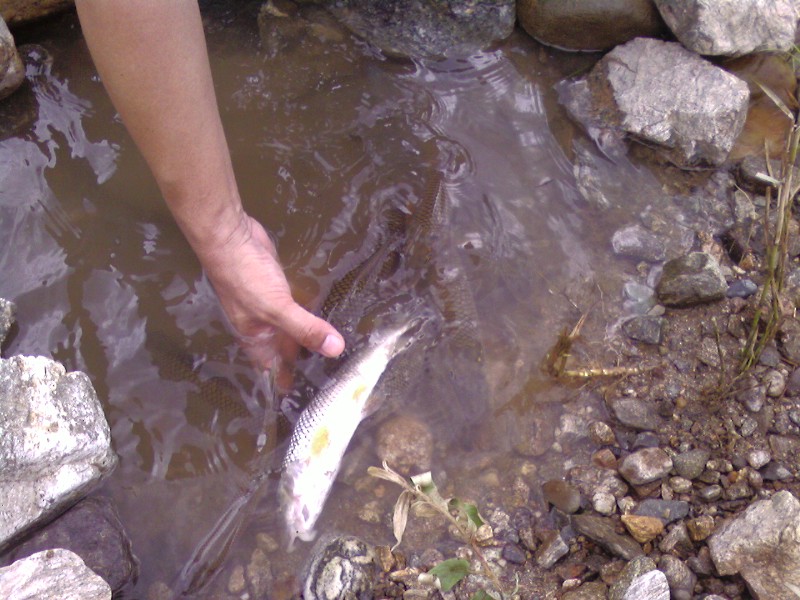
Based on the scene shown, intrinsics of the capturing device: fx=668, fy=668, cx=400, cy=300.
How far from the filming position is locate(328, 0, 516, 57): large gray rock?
12.3ft

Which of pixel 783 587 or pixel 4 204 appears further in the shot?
→ pixel 4 204

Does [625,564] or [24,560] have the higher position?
[24,560]

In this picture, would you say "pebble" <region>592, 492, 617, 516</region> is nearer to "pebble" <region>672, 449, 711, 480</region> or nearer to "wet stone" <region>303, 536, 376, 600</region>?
"pebble" <region>672, 449, 711, 480</region>

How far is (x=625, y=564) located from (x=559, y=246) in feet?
5.12

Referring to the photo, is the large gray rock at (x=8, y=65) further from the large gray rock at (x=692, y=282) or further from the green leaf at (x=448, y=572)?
the large gray rock at (x=692, y=282)

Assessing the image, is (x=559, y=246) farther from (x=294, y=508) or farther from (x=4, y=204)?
(x=4, y=204)

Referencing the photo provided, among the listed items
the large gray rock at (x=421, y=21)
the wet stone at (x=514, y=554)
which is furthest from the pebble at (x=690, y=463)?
the large gray rock at (x=421, y=21)

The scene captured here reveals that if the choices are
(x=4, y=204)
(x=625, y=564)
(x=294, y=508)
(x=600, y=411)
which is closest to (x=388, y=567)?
(x=294, y=508)

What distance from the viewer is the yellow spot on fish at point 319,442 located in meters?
2.82

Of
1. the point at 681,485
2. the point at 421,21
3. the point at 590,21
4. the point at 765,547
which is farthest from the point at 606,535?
the point at 421,21

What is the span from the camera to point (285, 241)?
10.9 feet

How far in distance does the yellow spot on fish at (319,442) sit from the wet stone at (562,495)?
960 mm

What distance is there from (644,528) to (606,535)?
0.16 m

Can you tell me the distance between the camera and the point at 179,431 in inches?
116
